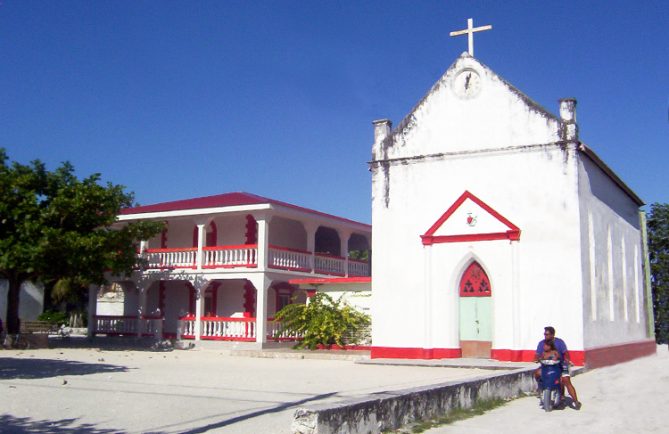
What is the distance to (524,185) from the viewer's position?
18.1 metres

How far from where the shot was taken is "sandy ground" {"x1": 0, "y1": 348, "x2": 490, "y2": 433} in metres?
8.62

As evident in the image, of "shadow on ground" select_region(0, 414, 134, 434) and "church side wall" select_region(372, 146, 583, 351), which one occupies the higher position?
"church side wall" select_region(372, 146, 583, 351)

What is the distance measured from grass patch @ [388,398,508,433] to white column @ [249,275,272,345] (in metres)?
14.0

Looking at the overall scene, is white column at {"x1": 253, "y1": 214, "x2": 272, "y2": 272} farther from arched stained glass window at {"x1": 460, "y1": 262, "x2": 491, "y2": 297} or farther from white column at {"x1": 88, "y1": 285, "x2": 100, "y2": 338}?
arched stained glass window at {"x1": 460, "y1": 262, "x2": 491, "y2": 297}

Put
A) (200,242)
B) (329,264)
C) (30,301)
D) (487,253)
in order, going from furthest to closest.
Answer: (30,301), (329,264), (200,242), (487,253)

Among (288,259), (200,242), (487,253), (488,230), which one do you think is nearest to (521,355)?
(487,253)

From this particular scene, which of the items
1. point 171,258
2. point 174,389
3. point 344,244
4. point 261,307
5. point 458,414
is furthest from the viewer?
point 344,244

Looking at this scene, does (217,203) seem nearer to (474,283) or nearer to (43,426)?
(474,283)

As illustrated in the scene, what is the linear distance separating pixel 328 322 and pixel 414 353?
380 centimetres

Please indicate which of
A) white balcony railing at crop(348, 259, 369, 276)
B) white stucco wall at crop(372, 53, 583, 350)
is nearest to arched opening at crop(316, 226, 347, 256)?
white balcony railing at crop(348, 259, 369, 276)

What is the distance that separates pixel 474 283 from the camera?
18.6m

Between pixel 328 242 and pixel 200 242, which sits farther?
pixel 328 242

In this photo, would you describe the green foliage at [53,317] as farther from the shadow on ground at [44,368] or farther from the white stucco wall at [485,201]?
the white stucco wall at [485,201]

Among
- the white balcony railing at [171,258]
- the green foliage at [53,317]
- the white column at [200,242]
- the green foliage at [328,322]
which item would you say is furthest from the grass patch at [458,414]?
the green foliage at [53,317]
